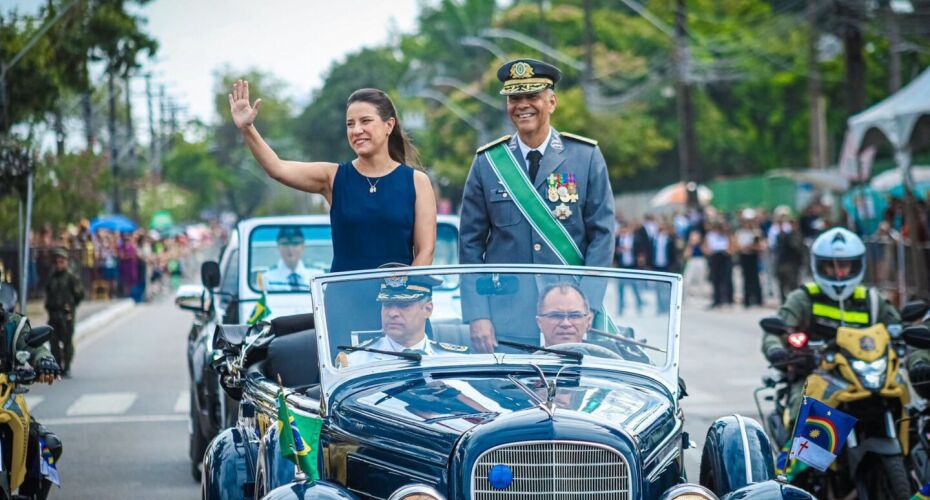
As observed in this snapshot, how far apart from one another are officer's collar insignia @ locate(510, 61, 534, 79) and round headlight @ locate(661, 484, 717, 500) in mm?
2736

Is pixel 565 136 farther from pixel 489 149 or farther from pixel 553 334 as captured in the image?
pixel 553 334

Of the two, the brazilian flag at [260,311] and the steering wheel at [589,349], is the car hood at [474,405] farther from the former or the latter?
the brazilian flag at [260,311]

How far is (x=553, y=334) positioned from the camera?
239 inches

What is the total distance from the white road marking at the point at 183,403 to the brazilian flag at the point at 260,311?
14.5 ft

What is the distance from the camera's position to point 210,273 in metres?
11.6

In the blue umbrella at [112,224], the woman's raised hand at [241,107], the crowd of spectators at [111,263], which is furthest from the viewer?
the blue umbrella at [112,224]

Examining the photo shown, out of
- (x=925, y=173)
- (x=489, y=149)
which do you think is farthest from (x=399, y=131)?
(x=925, y=173)

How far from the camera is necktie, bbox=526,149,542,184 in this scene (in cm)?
764

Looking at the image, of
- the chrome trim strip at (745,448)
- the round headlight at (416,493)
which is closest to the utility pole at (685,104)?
the chrome trim strip at (745,448)

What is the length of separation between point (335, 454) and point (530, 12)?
79.2 m

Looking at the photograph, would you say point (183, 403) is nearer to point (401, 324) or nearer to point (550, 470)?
point (401, 324)

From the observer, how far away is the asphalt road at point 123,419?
425 inches

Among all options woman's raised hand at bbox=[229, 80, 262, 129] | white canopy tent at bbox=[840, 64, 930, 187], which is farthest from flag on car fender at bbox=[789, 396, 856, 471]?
white canopy tent at bbox=[840, 64, 930, 187]

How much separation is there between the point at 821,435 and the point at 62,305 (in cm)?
1408
